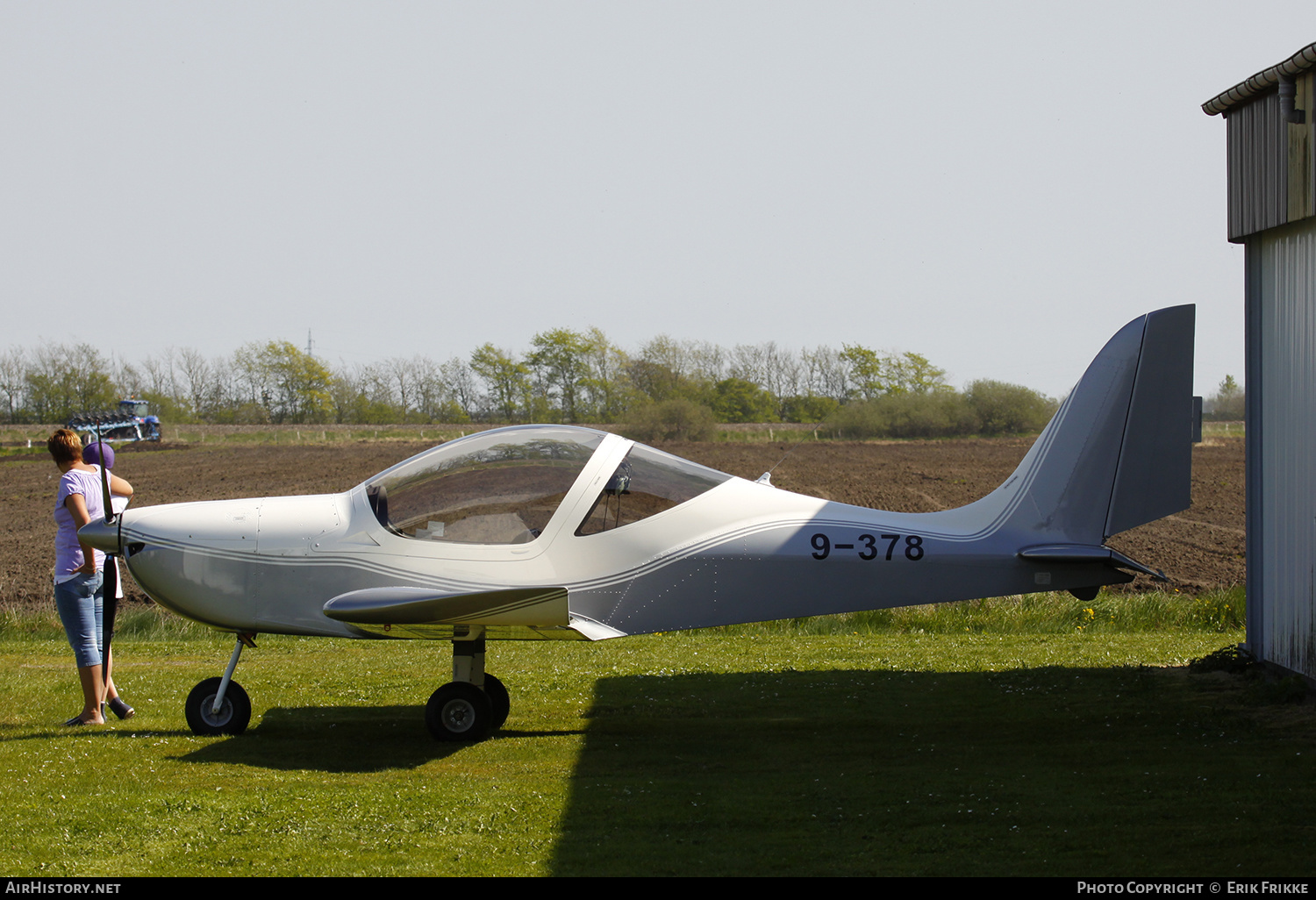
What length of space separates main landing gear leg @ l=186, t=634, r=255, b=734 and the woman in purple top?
0.82 meters

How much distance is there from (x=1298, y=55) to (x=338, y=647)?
954 cm

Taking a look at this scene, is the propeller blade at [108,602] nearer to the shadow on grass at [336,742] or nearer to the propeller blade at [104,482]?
the propeller blade at [104,482]

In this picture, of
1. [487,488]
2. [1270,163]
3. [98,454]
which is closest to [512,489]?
[487,488]

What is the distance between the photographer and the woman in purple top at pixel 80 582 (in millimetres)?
6750

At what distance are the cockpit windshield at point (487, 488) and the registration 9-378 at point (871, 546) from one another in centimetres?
154

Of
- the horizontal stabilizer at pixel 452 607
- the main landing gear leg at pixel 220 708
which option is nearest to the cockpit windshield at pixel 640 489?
the horizontal stabilizer at pixel 452 607

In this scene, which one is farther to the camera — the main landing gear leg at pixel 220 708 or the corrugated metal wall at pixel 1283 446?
the corrugated metal wall at pixel 1283 446

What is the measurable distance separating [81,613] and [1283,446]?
27.2 feet

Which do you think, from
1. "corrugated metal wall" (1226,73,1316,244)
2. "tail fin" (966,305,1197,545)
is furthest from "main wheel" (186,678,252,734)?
"corrugated metal wall" (1226,73,1316,244)

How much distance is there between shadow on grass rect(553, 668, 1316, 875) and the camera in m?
4.14

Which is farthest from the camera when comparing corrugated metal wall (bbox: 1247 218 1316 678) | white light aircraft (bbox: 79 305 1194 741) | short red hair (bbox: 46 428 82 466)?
short red hair (bbox: 46 428 82 466)

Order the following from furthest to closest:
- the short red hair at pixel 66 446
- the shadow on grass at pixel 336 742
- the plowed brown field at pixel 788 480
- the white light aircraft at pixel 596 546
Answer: the plowed brown field at pixel 788 480, the short red hair at pixel 66 446, the white light aircraft at pixel 596 546, the shadow on grass at pixel 336 742

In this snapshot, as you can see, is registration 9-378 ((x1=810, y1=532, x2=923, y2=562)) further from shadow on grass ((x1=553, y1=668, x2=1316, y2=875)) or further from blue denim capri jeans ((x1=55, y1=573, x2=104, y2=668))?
blue denim capri jeans ((x1=55, y1=573, x2=104, y2=668))

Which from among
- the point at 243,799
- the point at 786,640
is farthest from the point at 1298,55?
the point at 243,799
